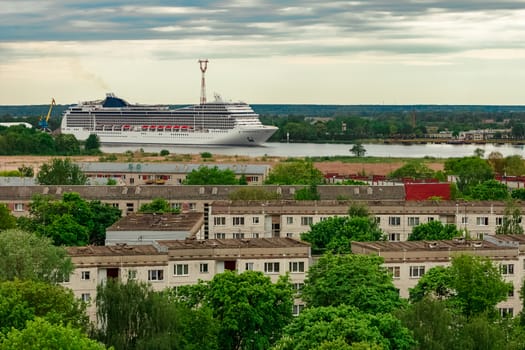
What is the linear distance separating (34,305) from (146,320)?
8.43ft

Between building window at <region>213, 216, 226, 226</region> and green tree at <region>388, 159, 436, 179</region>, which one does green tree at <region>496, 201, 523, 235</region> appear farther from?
green tree at <region>388, 159, 436, 179</region>

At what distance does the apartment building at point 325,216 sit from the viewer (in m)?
46.5

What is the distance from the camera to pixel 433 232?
42.0 m

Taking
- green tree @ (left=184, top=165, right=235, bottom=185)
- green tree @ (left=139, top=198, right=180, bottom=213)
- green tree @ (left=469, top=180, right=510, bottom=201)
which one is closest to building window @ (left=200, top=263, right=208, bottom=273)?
green tree @ (left=139, top=198, right=180, bottom=213)

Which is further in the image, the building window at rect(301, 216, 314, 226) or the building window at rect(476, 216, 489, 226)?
the building window at rect(476, 216, 489, 226)

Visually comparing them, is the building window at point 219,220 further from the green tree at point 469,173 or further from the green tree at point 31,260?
the green tree at point 469,173

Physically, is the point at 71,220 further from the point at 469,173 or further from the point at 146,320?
the point at 469,173

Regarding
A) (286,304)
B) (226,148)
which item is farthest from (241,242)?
(226,148)

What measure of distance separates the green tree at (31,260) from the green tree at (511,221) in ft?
66.8

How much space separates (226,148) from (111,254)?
504 feet

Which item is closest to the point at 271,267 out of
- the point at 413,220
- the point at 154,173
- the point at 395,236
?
the point at 395,236

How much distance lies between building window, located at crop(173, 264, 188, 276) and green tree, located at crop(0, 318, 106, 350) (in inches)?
480

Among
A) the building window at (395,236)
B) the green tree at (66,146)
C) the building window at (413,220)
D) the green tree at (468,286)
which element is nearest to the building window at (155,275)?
the green tree at (468,286)

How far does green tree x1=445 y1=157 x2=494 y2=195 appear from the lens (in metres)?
73.7
